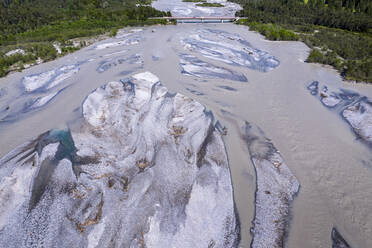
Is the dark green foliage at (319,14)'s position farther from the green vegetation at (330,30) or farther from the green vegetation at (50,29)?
the green vegetation at (50,29)

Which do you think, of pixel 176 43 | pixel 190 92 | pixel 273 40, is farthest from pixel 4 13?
pixel 273 40

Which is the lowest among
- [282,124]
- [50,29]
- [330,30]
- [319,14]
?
[282,124]

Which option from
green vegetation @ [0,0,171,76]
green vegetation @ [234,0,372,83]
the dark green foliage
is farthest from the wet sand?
the dark green foliage

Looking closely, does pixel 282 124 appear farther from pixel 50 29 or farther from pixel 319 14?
pixel 319 14

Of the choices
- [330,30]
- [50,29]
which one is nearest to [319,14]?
[330,30]

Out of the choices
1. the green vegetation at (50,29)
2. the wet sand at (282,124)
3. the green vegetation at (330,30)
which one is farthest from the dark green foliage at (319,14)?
the wet sand at (282,124)

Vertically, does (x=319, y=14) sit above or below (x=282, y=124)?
above

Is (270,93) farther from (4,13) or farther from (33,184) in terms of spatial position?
(4,13)
